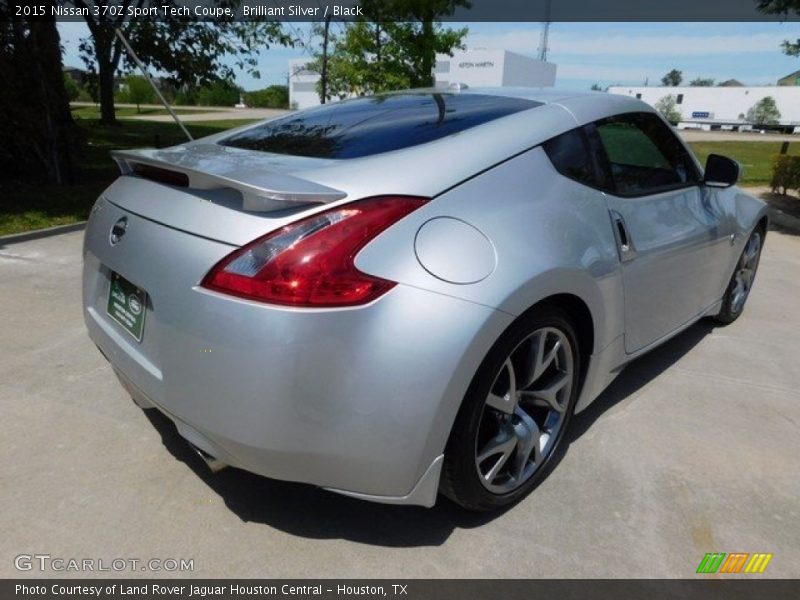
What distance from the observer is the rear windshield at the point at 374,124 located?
231 centimetres

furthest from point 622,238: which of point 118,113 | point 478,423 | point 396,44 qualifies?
point 118,113

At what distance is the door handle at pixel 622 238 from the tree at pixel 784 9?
25.2 feet

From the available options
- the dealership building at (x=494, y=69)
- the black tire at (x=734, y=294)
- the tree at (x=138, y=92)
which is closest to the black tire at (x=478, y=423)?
the black tire at (x=734, y=294)

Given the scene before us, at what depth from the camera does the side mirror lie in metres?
3.28

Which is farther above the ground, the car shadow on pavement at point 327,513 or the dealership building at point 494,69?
the dealership building at point 494,69

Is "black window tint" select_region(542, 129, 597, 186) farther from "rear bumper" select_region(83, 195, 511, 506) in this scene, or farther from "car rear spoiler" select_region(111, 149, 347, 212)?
"car rear spoiler" select_region(111, 149, 347, 212)

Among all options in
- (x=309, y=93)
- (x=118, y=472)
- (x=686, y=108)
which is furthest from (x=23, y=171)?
(x=686, y=108)

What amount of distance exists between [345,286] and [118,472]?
148cm

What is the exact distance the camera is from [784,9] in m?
8.22

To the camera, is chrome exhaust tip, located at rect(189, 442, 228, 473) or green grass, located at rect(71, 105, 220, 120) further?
green grass, located at rect(71, 105, 220, 120)

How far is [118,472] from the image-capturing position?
98.9 inches

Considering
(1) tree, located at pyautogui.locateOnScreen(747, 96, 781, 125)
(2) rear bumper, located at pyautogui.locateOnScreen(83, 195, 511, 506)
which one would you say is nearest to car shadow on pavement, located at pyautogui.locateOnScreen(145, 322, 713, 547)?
(2) rear bumper, located at pyautogui.locateOnScreen(83, 195, 511, 506)

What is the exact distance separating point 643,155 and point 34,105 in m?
9.10

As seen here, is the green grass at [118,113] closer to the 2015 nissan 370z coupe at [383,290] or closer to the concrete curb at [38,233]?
the concrete curb at [38,233]
